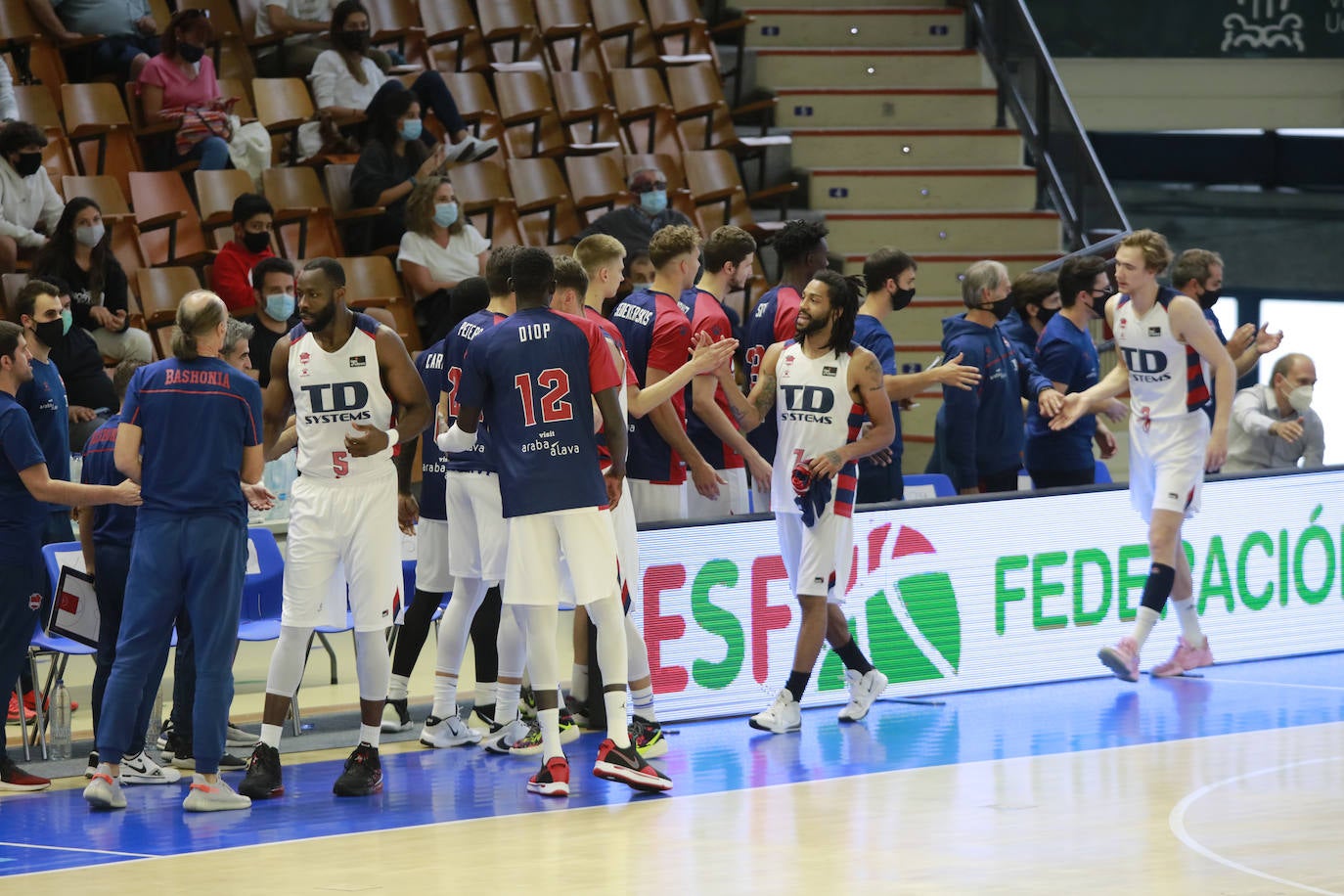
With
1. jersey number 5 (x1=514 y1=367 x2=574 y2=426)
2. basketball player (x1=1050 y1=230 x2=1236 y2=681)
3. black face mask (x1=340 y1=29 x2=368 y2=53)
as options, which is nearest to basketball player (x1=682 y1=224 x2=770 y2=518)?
jersey number 5 (x1=514 y1=367 x2=574 y2=426)

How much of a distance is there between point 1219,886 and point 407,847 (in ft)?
7.89

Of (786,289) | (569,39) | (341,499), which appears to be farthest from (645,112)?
(341,499)

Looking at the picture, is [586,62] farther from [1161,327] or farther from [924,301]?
[1161,327]

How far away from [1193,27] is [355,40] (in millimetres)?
8891

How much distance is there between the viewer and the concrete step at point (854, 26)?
52.5 ft

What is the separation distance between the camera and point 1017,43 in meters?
14.8

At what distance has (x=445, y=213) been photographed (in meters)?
11.1

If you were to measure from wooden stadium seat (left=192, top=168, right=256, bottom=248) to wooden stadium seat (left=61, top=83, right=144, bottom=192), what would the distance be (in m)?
0.47

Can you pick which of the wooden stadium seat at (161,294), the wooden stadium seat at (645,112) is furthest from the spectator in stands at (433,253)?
the wooden stadium seat at (645,112)

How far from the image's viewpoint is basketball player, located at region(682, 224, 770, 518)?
7484mm

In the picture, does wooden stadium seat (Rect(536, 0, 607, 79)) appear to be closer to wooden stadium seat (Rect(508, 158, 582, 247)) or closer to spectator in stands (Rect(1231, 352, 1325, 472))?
wooden stadium seat (Rect(508, 158, 582, 247))

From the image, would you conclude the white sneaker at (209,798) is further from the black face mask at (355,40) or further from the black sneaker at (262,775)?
the black face mask at (355,40)

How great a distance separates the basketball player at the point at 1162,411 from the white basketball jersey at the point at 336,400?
A: 3711 millimetres

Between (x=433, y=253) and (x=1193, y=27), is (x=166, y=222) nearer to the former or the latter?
(x=433, y=253)
